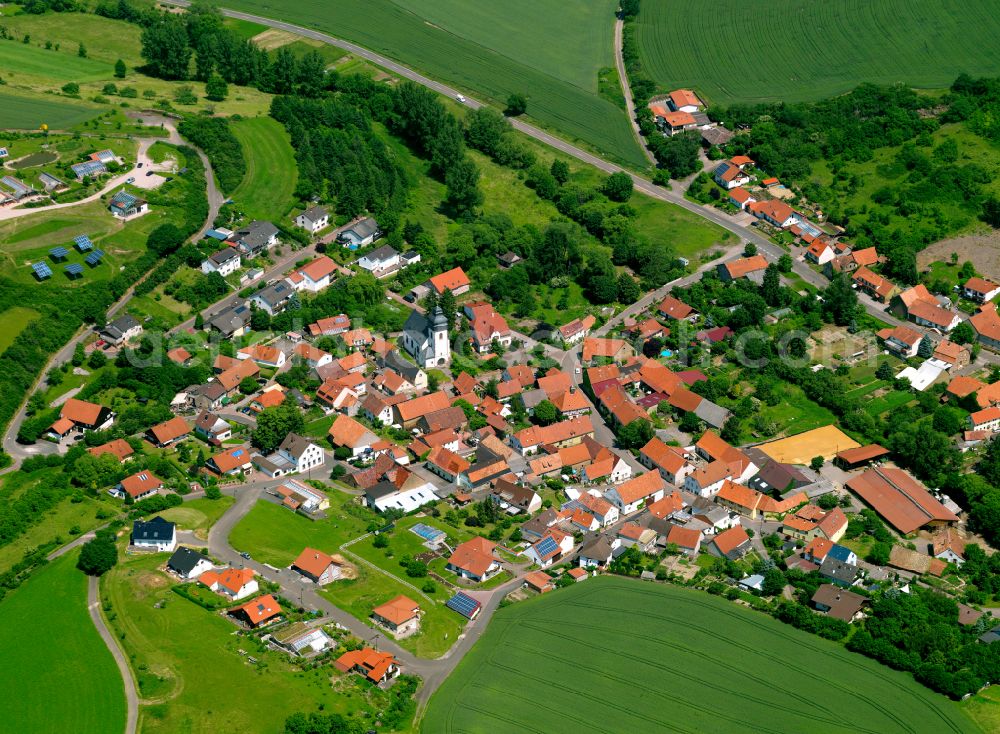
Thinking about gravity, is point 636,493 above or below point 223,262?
above

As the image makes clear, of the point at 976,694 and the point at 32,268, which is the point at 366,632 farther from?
the point at 32,268

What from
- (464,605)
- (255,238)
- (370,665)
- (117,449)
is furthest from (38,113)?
(370,665)

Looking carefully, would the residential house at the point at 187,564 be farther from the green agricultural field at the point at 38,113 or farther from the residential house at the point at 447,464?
the green agricultural field at the point at 38,113

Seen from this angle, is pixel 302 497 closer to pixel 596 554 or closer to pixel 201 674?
pixel 201 674

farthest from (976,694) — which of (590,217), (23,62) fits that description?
(23,62)

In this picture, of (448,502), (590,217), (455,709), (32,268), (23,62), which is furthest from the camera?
(23,62)

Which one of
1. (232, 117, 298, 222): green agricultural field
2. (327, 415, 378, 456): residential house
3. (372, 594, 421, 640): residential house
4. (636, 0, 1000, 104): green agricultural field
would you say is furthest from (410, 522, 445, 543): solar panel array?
(636, 0, 1000, 104): green agricultural field
